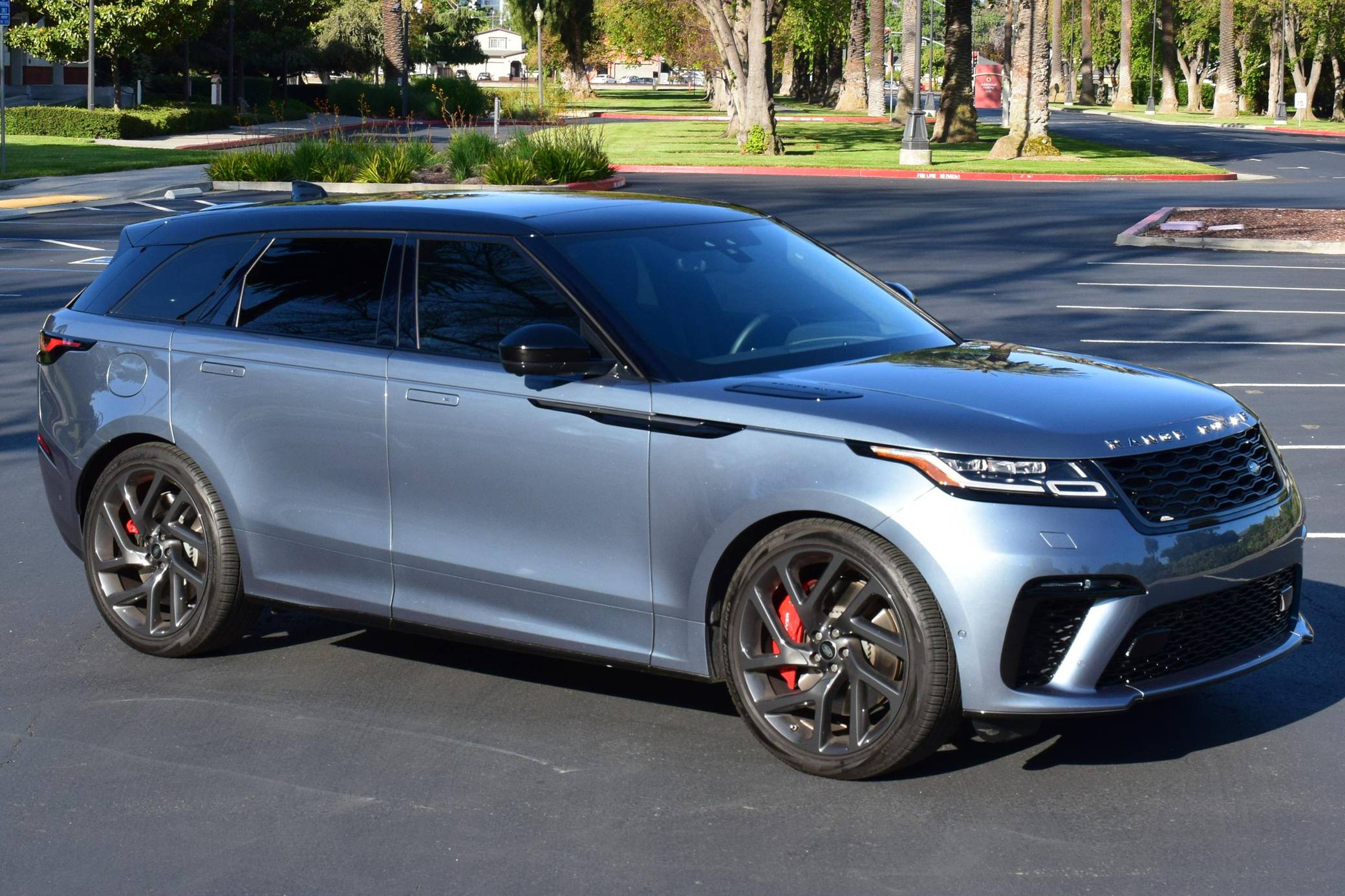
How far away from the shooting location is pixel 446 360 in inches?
217

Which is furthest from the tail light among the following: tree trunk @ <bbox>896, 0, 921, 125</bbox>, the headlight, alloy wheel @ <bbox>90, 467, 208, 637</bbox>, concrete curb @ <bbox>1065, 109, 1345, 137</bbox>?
concrete curb @ <bbox>1065, 109, 1345, 137</bbox>

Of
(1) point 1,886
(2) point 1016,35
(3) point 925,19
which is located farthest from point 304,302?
(3) point 925,19

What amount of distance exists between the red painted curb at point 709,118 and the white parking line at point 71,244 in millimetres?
47539

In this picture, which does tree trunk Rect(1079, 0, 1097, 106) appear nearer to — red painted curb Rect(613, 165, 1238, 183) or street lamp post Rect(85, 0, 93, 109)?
street lamp post Rect(85, 0, 93, 109)

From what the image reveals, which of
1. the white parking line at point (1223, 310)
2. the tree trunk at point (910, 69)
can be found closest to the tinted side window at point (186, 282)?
the white parking line at point (1223, 310)

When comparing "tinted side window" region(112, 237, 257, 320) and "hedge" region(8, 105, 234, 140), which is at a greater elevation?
"hedge" region(8, 105, 234, 140)

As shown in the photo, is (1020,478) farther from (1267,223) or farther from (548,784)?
(1267,223)

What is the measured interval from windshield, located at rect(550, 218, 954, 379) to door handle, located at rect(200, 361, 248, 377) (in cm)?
138

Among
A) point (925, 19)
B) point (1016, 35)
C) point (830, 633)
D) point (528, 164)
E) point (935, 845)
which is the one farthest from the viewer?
point (925, 19)

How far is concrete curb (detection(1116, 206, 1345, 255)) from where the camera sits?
2103 centimetres

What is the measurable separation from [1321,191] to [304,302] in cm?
2926

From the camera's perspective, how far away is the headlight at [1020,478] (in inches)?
174

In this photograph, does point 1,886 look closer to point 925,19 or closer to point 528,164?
point 528,164

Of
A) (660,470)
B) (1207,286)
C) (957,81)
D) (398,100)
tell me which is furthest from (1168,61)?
(660,470)
